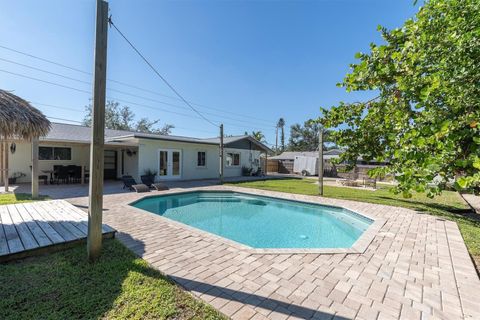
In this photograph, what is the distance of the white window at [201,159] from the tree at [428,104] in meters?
13.6

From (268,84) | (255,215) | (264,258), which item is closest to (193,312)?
(264,258)

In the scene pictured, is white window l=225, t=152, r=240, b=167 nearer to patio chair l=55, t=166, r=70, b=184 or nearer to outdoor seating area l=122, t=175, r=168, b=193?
outdoor seating area l=122, t=175, r=168, b=193

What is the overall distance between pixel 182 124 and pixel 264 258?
4385cm

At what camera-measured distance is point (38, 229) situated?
4.67 metres

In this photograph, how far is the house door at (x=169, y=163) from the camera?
15.5 metres

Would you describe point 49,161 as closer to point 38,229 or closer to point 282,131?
point 38,229

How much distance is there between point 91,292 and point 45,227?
3.10 metres

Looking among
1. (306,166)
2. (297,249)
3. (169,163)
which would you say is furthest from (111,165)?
(306,166)

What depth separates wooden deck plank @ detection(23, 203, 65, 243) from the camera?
421 cm

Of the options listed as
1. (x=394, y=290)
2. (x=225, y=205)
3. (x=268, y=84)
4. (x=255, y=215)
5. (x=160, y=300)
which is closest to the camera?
(x=160, y=300)

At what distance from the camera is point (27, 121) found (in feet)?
21.7

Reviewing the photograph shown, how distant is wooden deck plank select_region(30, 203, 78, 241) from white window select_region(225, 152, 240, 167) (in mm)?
15459

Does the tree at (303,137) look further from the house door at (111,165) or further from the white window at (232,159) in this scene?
the house door at (111,165)

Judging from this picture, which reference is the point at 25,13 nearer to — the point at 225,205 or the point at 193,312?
the point at 225,205
